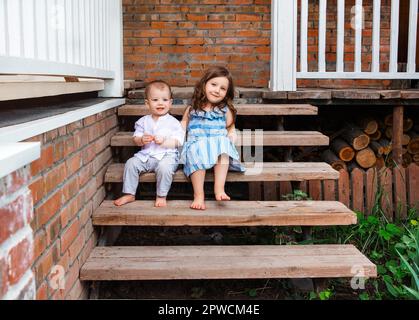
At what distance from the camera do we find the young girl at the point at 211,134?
282 cm

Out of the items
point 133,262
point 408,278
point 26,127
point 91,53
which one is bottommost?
point 408,278

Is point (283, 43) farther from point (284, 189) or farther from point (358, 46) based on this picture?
point (284, 189)

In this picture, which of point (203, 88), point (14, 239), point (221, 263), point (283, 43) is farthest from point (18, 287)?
point (283, 43)

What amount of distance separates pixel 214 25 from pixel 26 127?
4.23m

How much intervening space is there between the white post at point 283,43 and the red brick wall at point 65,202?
152 centimetres

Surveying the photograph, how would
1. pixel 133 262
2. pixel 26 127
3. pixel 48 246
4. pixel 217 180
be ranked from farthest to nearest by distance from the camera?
pixel 217 180 < pixel 133 262 < pixel 48 246 < pixel 26 127

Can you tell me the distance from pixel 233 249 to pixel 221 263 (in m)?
0.18

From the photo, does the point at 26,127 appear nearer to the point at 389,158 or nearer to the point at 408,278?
the point at 408,278

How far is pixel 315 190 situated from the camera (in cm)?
354

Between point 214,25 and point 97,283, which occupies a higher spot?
point 214,25

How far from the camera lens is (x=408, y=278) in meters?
2.88

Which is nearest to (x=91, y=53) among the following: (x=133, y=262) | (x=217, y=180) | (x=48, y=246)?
(x=217, y=180)

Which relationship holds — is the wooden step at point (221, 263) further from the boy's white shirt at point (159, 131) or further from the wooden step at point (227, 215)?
the boy's white shirt at point (159, 131)
